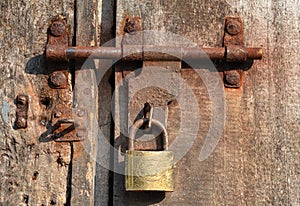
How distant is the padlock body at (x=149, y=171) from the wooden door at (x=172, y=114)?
2.8 inches

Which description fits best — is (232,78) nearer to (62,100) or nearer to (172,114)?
(172,114)

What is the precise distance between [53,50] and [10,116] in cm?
18

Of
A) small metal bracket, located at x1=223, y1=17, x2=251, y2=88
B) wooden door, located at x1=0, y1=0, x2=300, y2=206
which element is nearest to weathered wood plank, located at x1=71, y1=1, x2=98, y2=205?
wooden door, located at x1=0, y1=0, x2=300, y2=206

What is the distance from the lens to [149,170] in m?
1.42

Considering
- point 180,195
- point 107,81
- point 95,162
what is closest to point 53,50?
point 107,81

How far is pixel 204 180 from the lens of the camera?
59.1 inches

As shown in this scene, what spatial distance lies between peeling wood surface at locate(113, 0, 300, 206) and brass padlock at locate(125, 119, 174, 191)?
0.23ft

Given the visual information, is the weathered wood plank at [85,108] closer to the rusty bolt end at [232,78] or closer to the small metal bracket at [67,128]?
the small metal bracket at [67,128]

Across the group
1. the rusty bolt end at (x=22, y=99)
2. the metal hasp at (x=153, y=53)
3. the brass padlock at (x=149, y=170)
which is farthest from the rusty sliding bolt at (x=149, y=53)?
the brass padlock at (x=149, y=170)

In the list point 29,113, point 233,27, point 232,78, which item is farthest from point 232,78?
point 29,113

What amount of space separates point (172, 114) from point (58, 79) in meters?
0.27

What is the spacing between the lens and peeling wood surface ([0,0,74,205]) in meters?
1.50

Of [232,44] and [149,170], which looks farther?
[232,44]

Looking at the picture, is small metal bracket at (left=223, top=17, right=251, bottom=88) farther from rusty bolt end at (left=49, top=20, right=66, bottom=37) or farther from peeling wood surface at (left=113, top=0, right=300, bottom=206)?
rusty bolt end at (left=49, top=20, right=66, bottom=37)
